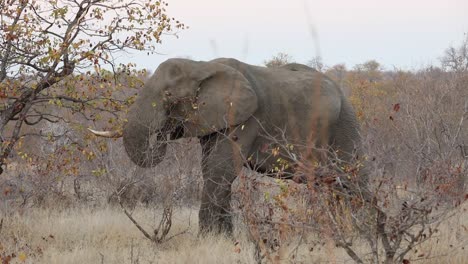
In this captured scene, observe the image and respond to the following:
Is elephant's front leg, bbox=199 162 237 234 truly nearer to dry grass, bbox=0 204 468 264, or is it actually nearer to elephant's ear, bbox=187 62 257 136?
dry grass, bbox=0 204 468 264

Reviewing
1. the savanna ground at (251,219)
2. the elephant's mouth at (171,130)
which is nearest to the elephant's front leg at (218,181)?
the savanna ground at (251,219)

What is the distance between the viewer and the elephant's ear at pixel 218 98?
8.17m

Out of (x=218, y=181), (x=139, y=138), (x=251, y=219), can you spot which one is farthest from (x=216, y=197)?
(x=251, y=219)

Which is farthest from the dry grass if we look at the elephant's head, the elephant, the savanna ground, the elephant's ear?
Answer: the elephant's ear

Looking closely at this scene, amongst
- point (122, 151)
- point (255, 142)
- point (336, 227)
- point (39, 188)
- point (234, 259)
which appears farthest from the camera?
point (122, 151)

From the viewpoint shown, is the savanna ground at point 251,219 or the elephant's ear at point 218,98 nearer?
the savanna ground at point 251,219

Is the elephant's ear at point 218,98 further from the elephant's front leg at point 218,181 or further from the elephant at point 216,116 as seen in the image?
the elephant's front leg at point 218,181

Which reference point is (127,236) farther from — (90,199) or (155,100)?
(90,199)

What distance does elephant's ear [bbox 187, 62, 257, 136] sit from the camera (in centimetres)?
817

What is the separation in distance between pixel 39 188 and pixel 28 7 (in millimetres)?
3794

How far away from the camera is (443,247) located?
21.3 feet

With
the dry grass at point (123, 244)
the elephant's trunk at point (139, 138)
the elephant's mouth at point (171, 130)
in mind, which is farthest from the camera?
the elephant's mouth at point (171, 130)

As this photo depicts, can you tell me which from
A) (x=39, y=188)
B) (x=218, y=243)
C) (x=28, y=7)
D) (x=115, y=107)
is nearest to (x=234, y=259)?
(x=218, y=243)

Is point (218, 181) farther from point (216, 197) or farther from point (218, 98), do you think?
point (218, 98)
